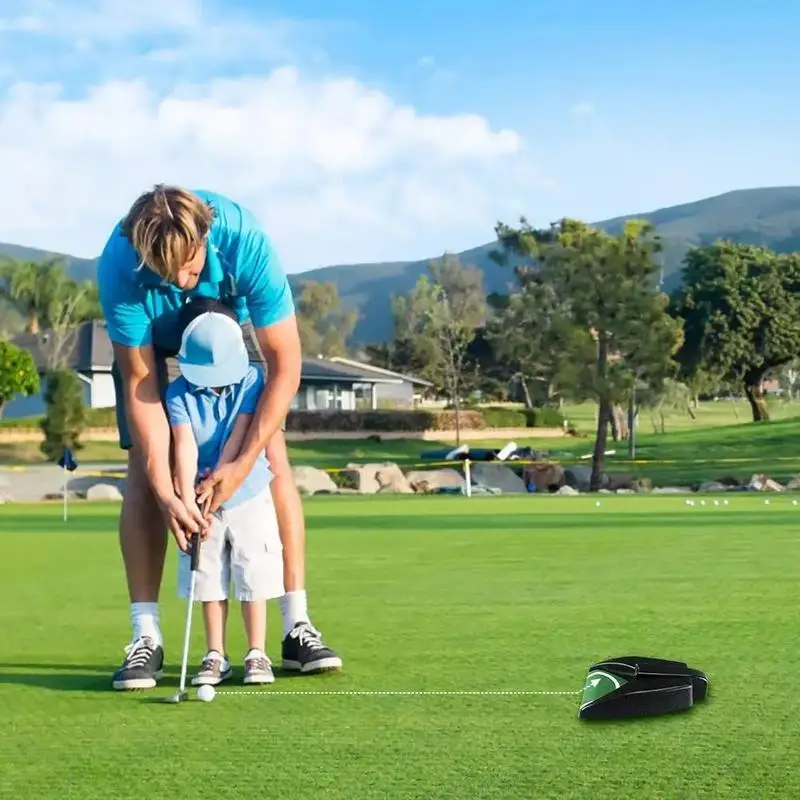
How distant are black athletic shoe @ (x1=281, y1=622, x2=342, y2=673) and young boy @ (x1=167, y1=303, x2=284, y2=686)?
0.15 m

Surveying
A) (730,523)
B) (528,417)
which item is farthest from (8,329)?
(730,523)

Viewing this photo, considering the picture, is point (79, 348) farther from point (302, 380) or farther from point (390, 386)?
point (390, 386)

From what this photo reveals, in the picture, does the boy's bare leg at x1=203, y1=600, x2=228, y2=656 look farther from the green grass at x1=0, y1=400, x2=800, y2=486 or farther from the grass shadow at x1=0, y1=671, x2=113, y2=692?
the green grass at x1=0, y1=400, x2=800, y2=486

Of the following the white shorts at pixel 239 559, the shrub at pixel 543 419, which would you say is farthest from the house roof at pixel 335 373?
the white shorts at pixel 239 559

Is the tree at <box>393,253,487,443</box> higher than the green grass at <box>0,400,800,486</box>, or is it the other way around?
the tree at <box>393,253,487,443</box>

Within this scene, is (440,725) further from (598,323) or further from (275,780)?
(598,323)

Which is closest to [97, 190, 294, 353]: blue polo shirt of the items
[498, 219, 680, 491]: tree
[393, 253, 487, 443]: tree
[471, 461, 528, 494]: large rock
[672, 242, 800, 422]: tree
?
[471, 461, 528, 494]: large rock

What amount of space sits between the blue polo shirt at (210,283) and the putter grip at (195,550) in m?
0.70

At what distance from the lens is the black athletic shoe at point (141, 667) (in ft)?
15.1

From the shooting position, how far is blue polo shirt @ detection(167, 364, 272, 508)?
192 inches

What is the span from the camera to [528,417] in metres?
65.2

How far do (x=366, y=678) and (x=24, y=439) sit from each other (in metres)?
50.7

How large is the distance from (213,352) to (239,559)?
27.9 inches

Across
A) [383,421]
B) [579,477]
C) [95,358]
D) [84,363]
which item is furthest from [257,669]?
[95,358]
